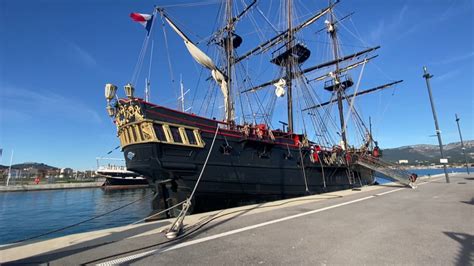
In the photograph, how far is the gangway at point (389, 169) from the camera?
20406 mm

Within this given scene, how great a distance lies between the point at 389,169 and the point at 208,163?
16.4 meters

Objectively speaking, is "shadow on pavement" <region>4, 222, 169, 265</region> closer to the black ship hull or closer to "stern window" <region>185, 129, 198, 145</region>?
the black ship hull

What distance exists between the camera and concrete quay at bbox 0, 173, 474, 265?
443cm

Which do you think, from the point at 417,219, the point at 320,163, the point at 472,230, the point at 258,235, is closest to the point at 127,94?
the point at 258,235

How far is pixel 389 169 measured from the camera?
21.5m

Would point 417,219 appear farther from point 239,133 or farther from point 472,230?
point 239,133

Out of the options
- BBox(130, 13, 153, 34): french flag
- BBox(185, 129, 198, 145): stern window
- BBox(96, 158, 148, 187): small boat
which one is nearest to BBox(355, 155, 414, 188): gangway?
BBox(185, 129, 198, 145): stern window

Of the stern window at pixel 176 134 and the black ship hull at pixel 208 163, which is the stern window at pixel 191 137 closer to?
the black ship hull at pixel 208 163

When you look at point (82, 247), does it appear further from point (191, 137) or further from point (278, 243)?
point (191, 137)

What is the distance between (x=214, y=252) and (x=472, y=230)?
5.79 metres

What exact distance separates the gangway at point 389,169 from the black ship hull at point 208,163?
31.1 feet

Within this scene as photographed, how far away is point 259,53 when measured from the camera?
30.5 metres

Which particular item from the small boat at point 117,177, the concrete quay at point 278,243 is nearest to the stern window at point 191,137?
the concrete quay at point 278,243

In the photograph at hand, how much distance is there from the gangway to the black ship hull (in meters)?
9.48
